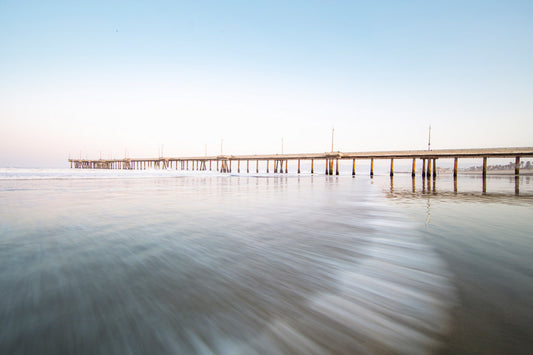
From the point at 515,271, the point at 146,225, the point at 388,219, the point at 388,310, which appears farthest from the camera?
the point at 388,219

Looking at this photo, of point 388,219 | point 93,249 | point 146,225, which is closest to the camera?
point 93,249

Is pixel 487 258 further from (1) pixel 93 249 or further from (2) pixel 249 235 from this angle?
(1) pixel 93 249

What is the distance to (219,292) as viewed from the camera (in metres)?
2.11

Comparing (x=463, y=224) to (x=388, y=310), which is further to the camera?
A: (x=463, y=224)

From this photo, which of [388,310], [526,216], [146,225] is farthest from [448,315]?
[526,216]

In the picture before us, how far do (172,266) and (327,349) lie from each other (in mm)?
1902

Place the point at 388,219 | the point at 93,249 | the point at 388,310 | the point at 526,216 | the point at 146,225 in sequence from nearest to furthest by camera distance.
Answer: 1. the point at 388,310
2. the point at 93,249
3. the point at 146,225
4. the point at 388,219
5. the point at 526,216

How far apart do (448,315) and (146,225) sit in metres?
4.69

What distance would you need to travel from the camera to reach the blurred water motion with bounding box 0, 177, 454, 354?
1.49 meters

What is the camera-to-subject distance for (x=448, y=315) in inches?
68.8

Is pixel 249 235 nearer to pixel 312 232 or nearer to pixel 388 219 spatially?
pixel 312 232

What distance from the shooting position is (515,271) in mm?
2582

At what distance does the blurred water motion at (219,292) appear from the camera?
58.7 inches

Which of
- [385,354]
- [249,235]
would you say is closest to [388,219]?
[249,235]
